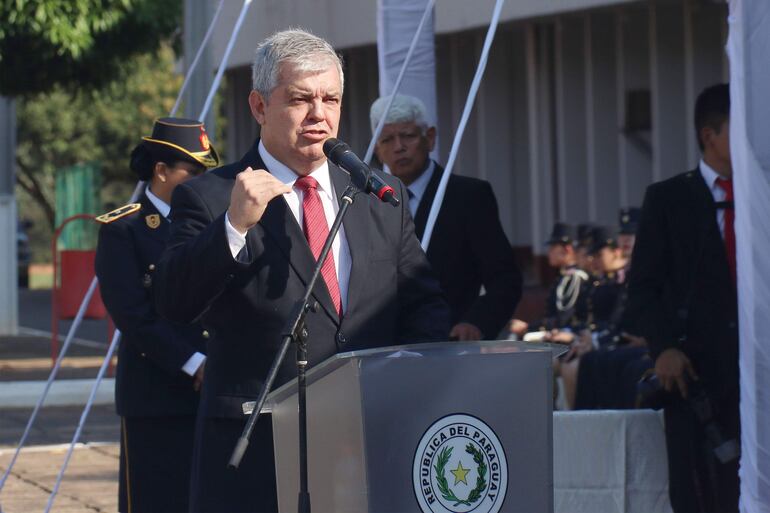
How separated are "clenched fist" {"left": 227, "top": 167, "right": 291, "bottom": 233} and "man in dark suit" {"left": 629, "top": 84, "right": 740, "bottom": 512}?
255cm

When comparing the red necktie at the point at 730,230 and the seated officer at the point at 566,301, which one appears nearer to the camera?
the red necktie at the point at 730,230

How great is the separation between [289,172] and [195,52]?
24.7 feet

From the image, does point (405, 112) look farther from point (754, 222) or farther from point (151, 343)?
point (754, 222)

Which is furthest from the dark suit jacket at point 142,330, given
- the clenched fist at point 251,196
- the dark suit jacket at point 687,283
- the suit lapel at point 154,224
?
the clenched fist at point 251,196

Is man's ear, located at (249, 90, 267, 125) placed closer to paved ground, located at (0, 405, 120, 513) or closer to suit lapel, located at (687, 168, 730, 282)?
suit lapel, located at (687, 168, 730, 282)

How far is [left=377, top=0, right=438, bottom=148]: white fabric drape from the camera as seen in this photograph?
282 inches

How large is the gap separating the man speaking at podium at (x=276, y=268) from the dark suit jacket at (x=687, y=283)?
1.96m

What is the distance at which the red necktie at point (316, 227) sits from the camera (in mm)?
3738

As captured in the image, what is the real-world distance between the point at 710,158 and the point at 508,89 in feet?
41.4

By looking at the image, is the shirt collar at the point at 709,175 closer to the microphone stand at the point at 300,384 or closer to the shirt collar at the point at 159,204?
the shirt collar at the point at 159,204

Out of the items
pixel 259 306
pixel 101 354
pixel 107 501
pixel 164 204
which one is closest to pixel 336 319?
pixel 259 306

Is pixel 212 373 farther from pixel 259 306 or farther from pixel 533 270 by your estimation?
pixel 533 270

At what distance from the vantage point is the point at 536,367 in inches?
131

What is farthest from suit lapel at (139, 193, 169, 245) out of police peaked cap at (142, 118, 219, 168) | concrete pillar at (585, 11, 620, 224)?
concrete pillar at (585, 11, 620, 224)
